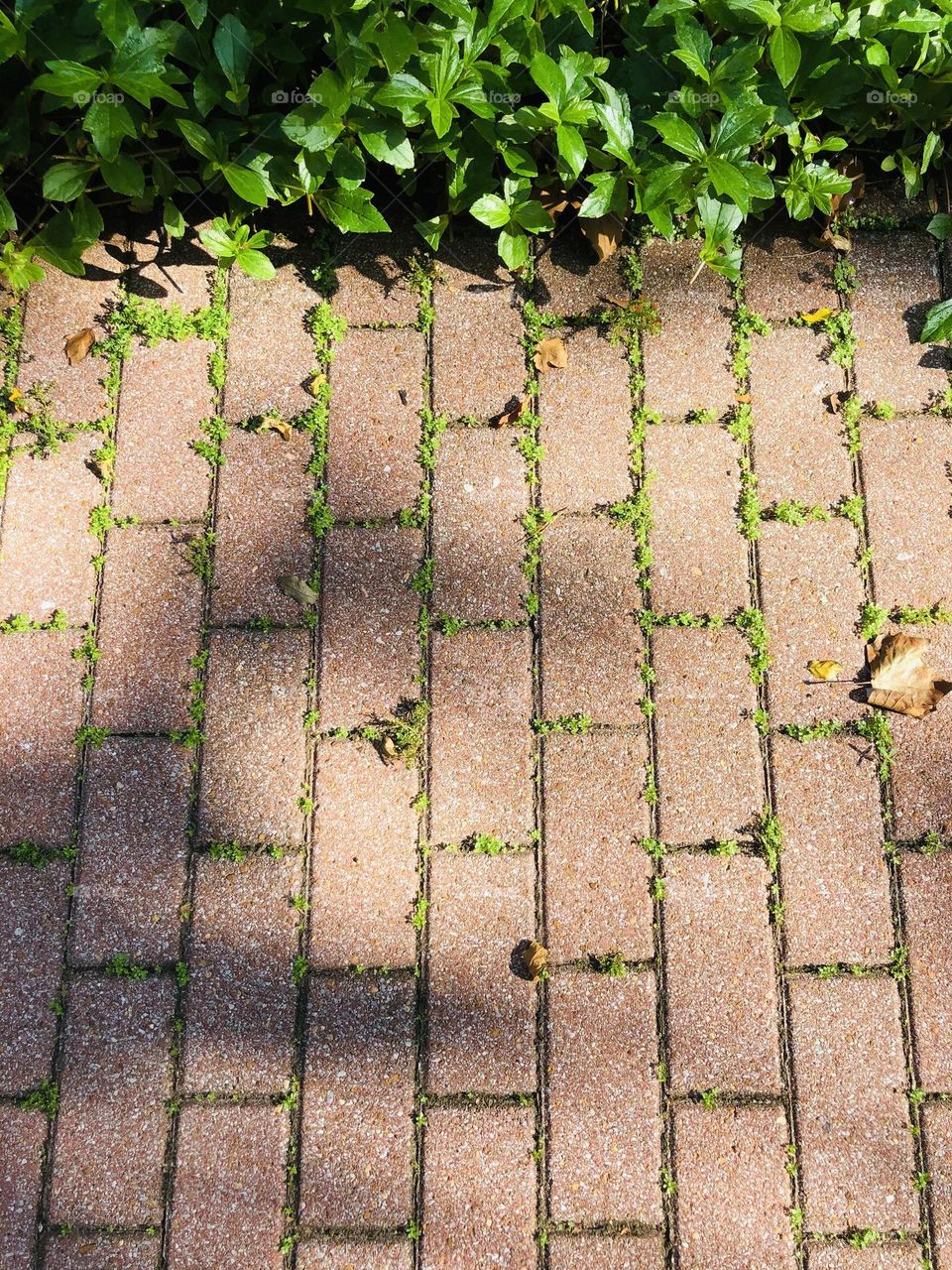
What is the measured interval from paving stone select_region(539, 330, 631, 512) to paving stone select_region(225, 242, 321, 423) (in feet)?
2.34

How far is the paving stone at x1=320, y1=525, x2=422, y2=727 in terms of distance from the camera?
9.73 feet

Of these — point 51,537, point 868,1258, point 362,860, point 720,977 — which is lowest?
point 868,1258

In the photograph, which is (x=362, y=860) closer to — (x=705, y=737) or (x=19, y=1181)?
(x=705, y=737)

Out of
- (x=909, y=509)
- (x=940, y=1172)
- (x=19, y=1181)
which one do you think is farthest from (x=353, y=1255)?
(x=909, y=509)

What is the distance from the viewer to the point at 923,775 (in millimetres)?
2924

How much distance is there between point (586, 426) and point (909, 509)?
3.07 ft

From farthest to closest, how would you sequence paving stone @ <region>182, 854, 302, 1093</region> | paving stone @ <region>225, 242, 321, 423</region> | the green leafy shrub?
1. paving stone @ <region>225, 242, 321, 423</region>
2. paving stone @ <region>182, 854, 302, 1093</region>
3. the green leafy shrub

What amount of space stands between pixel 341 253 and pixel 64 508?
1111 millimetres

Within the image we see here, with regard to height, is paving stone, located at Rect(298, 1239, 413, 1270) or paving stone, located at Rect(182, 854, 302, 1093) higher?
paving stone, located at Rect(182, 854, 302, 1093)

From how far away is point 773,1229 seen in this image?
2645 millimetres

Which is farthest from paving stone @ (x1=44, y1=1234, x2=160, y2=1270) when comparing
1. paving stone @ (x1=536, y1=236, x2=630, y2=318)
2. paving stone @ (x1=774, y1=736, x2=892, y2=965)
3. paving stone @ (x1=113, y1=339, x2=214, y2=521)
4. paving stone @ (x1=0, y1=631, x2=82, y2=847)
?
paving stone @ (x1=536, y1=236, x2=630, y2=318)

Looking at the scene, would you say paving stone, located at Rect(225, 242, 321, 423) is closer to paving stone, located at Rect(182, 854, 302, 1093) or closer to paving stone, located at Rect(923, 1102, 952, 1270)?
paving stone, located at Rect(182, 854, 302, 1093)

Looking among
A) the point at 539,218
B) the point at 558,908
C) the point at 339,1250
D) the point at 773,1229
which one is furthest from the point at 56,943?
the point at 539,218

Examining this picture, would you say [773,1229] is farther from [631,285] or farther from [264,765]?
[631,285]
